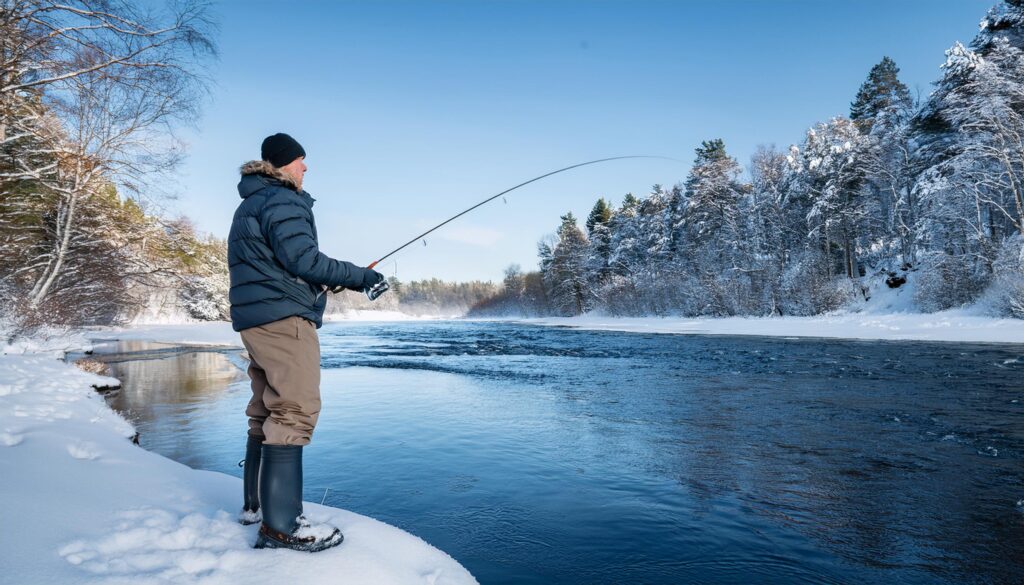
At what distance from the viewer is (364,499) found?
13.2 feet

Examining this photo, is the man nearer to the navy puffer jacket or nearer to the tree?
the navy puffer jacket

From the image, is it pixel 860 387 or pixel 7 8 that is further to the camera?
pixel 860 387

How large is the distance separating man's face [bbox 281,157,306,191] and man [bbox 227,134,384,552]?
2.7 inches

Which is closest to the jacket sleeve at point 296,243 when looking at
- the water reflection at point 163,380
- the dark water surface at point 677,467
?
the dark water surface at point 677,467

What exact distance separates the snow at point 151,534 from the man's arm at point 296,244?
3.96 feet

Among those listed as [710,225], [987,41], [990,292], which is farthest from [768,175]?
[990,292]

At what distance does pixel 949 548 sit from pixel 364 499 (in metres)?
3.77

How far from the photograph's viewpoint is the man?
2348 millimetres

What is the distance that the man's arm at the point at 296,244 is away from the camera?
2.36m

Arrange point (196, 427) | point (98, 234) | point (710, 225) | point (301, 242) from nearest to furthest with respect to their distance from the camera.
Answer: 1. point (301, 242)
2. point (196, 427)
3. point (98, 234)
4. point (710, 225)

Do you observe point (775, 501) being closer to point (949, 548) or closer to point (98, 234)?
point (949, 548)

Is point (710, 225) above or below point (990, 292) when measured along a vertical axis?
above

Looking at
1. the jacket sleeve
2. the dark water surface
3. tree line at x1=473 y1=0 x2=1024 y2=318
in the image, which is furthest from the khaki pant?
tree line at x1=473 y1=0 x2=1024 y2=318

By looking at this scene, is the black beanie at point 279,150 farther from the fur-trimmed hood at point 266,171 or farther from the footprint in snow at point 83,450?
the footprint in snow at point 83,450
